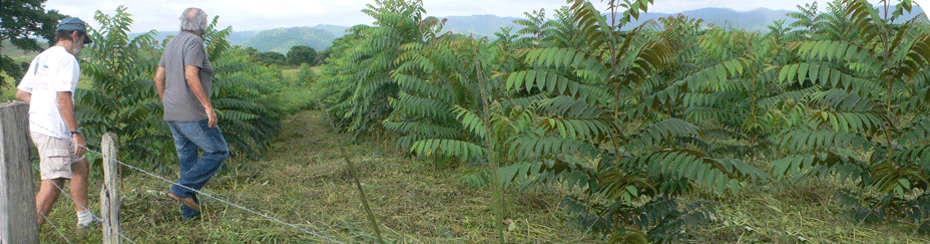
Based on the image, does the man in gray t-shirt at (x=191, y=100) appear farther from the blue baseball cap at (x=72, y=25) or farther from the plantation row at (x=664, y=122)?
the plantation row at (x=664, y=122)

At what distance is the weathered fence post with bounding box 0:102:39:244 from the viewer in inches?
121

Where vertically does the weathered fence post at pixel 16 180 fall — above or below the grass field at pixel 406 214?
above

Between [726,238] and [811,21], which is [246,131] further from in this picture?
[811,21]

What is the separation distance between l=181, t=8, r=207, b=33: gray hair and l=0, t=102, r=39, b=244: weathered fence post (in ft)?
4.40

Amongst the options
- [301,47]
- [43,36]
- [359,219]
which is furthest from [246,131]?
[301,47]

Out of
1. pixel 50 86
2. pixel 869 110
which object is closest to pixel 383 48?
pixel 50 86

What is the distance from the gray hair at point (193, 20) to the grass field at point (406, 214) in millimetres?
1540

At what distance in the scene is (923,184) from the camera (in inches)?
147

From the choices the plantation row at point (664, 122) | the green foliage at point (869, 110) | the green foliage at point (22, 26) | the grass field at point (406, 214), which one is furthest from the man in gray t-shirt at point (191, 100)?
Answer: the green foliage at point (22, 26)

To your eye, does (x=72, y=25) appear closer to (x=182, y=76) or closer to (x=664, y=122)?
(x=182, y=76)

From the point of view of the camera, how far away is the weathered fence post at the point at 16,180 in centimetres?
306

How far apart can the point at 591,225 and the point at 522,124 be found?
0.87 m

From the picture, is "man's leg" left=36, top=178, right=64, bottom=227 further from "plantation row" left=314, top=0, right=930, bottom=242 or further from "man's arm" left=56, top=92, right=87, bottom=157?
"plantation row" left=314, top=0, right=930, bottom=242

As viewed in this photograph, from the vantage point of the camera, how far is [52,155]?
12.6 ft
